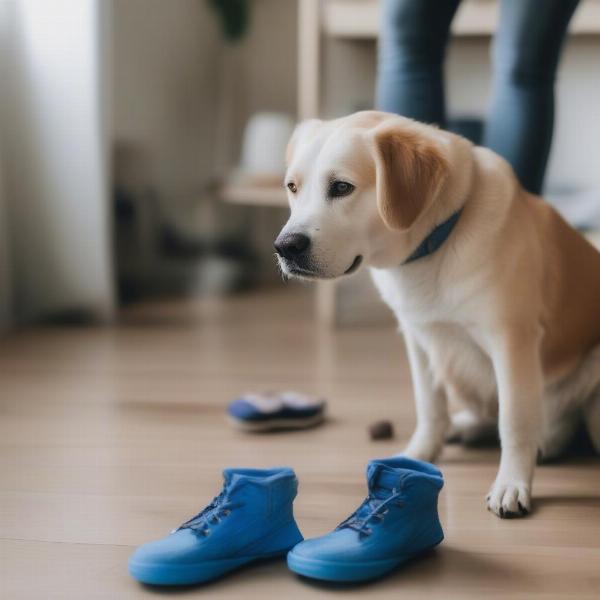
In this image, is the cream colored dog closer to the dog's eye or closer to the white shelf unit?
the dog's eye

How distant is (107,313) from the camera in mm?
2854

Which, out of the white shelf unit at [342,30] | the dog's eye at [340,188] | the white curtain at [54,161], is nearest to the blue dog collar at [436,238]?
the dog's eye at [340,188]

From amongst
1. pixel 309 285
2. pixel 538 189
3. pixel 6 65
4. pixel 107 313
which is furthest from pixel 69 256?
pixel 538 189

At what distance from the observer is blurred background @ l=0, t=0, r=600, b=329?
2.68m

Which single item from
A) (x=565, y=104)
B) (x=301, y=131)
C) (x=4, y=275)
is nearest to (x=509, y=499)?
(x=301, y=131)

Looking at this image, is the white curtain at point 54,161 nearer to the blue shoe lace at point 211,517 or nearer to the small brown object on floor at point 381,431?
the small brown object on floor at point 381,431

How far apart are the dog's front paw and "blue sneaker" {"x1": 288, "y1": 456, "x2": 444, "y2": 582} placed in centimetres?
16

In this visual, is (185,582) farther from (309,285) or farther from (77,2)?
(309,285)

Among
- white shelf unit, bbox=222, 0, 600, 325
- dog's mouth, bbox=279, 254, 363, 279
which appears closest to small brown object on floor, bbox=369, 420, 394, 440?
dog's mouth, bbox=279, 254, 363, 279

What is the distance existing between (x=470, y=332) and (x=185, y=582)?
0.58 m

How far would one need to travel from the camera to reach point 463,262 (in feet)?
4.35

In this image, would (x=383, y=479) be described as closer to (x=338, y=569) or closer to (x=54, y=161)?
(x=338, y=569)

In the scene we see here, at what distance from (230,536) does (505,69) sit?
3.49 feet

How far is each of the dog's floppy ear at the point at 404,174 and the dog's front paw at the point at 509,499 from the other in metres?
0.41
